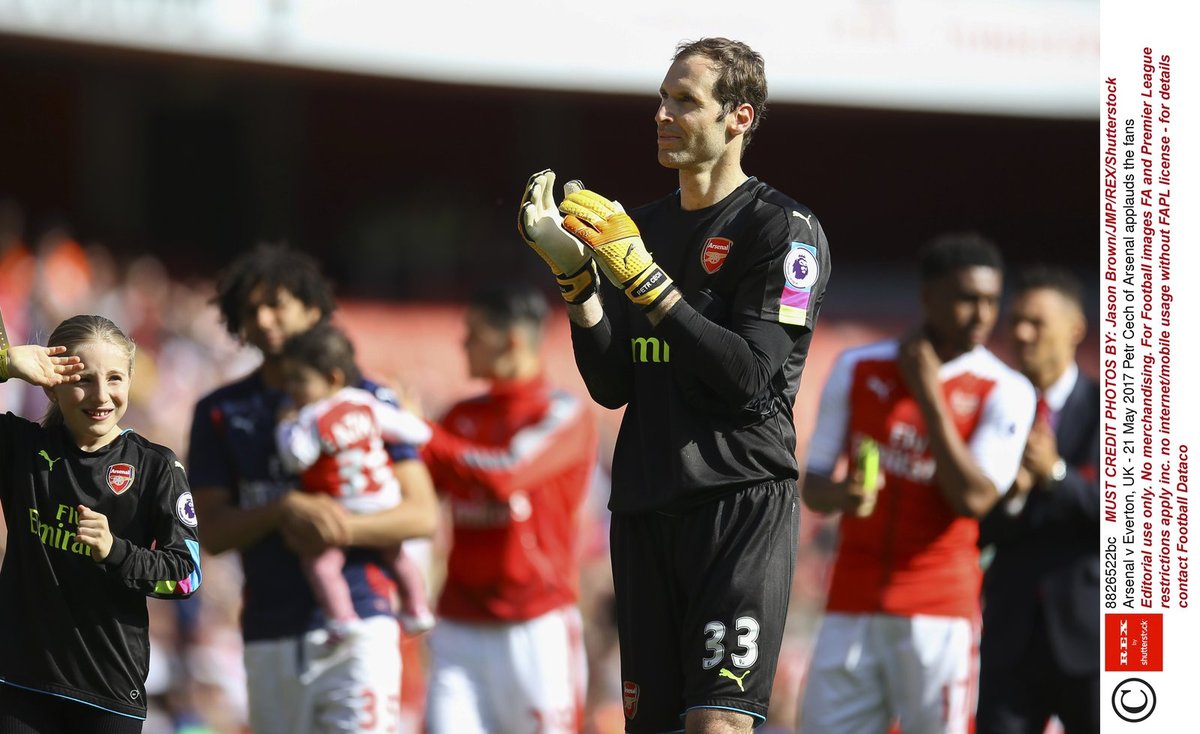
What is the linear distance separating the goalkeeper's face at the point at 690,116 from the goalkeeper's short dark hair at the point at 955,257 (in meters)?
2.60

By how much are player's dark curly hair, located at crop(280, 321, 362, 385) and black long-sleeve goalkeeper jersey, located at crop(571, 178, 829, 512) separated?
1.94 meters

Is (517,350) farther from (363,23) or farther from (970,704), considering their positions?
(363,23)

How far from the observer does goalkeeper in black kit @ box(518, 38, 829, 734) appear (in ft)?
13.3

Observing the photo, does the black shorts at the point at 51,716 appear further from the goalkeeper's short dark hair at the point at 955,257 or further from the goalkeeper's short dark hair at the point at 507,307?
the goalkeeper's short dark hair at the point at 955,257

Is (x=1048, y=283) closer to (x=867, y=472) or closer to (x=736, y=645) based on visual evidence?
(x=867, y=472)

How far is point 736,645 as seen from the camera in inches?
162

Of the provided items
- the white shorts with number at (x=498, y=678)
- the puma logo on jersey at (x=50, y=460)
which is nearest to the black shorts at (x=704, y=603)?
the puma logo on jersey at (x=50, y=460)

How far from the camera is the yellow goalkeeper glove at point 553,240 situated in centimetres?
411

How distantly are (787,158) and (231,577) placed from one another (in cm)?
1067

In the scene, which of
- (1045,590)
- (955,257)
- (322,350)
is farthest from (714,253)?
(1045,590)

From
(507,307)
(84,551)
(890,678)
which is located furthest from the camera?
(507,307)

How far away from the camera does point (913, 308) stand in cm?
1812

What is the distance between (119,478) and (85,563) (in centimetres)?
24

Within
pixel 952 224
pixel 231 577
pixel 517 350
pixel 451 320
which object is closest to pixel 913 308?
pixel 952 224
